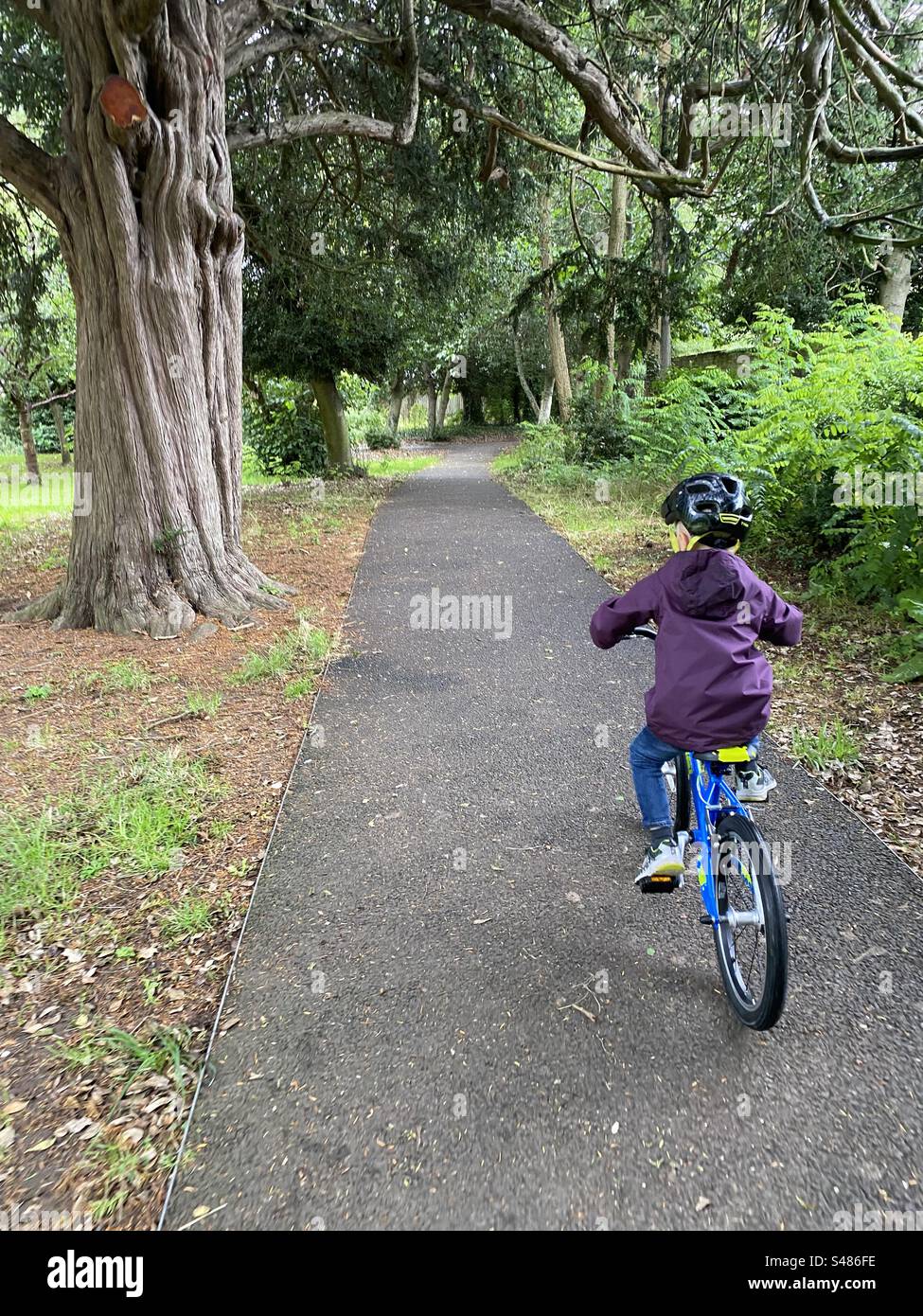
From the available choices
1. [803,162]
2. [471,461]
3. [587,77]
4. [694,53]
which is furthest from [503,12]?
[471,461]

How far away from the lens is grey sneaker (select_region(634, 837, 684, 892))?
279cm

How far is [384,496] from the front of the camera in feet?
56.0

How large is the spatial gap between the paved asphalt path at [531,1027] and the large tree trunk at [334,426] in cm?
1774

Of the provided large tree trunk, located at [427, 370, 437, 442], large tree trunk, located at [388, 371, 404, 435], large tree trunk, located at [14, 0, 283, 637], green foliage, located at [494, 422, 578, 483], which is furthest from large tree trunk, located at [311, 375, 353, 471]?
large tree trunk, located at [427, 370, 437, 442]

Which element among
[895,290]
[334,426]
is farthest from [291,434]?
[895,290]

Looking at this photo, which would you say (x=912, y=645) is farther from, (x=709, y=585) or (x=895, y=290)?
(x=895, y=290)

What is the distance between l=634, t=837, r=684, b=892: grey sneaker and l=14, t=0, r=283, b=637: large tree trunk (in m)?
4.92

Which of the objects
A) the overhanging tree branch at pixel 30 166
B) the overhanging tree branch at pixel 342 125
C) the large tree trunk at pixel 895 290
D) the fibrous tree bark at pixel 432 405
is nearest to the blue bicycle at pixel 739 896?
the overhanging tree branch at pixel 30 166

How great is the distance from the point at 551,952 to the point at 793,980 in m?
0.87

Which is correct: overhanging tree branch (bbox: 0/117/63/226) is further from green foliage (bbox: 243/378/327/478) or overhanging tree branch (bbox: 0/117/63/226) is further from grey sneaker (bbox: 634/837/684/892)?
green foliage (bbox: 243/378/327/478)

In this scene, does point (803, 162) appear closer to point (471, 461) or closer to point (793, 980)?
point (793, 980)

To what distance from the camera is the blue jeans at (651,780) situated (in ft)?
9.57

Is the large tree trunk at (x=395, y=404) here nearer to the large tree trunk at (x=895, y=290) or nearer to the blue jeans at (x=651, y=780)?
the large tree trunk at (x=895, y=290)

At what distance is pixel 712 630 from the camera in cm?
251
